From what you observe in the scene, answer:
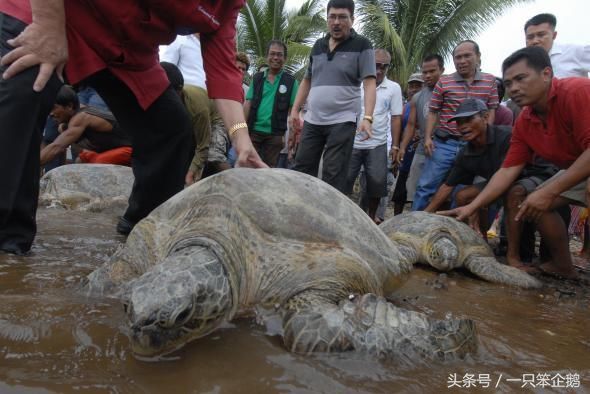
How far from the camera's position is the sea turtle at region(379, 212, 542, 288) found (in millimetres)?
3342

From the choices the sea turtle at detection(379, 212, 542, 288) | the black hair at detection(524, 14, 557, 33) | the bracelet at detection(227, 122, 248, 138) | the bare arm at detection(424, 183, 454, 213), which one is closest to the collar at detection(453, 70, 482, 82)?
the black hair at detection(524, 14, 557, 33)

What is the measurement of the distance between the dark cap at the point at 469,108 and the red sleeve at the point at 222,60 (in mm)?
2294

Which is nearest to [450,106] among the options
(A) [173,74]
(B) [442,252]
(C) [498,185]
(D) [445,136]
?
(D) [445,136]

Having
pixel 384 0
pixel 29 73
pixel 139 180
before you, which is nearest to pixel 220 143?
pixel 139 180

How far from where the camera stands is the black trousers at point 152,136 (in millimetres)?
2418

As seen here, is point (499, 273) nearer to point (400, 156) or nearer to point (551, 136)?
point (551, 136)

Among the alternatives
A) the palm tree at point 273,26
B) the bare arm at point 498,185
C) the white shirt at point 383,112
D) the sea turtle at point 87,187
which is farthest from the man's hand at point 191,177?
the palm tree at point 273,26

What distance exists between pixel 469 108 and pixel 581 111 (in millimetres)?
1034

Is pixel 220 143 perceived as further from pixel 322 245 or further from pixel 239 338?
pixel 239 338

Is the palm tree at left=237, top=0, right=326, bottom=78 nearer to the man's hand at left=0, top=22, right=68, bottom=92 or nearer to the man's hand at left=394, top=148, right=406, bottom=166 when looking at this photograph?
the man's hand at left=394, top=148, right=406, bottom=166

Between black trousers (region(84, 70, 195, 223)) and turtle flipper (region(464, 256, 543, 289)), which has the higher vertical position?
black trousers (region(84, 70, 195, 223))

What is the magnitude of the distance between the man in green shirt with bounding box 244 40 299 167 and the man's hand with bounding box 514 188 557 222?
3.02m

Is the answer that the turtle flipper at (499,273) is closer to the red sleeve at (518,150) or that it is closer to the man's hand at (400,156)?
the red sleeve at (518,150)

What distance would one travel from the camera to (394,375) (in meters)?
1.35
